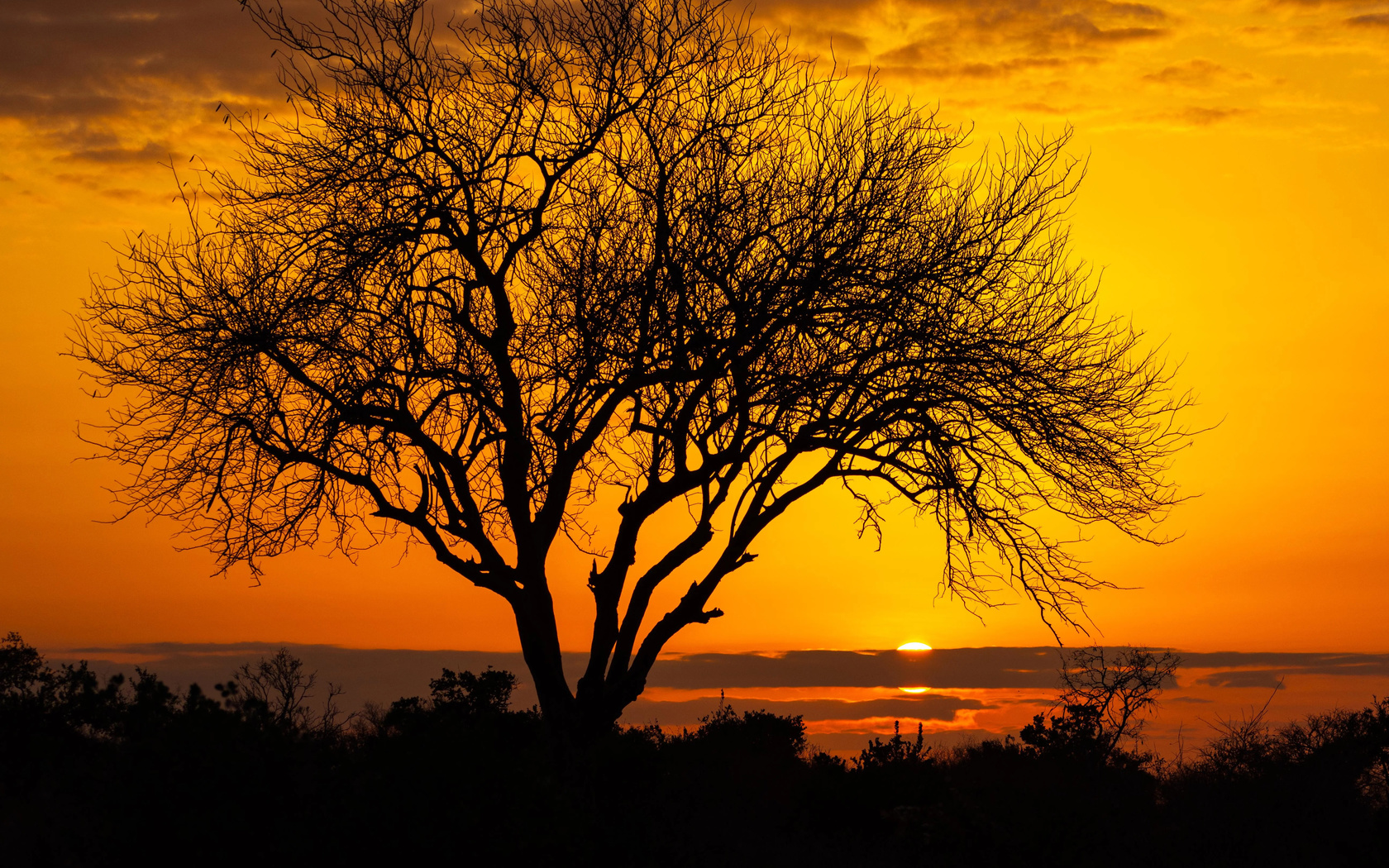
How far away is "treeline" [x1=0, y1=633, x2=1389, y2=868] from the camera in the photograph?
9.45 metres

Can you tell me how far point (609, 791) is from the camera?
50.9ft

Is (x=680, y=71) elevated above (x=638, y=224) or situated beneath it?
elevated above

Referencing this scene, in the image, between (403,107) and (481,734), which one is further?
(403,107)

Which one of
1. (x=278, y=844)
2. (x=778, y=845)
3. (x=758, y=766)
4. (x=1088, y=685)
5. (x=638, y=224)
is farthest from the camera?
(x=758, y=766)

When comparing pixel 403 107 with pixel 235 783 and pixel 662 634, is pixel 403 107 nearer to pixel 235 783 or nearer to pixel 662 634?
pixel 662 634

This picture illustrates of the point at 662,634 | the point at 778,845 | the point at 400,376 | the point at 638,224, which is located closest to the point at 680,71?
the point at 638,224

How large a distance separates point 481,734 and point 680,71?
871cm

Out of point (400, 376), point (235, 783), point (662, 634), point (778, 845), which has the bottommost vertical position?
point (778, 845)

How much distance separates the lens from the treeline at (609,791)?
31.0ft

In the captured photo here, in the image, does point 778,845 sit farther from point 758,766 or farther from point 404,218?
point 404,218

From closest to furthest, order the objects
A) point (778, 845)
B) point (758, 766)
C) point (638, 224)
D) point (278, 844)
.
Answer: point (278, 844) < point (778, 845) < point (638, 224) < point (758, 766)

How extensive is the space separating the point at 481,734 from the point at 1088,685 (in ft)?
30.9

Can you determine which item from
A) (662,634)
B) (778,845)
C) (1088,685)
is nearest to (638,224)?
(662,634)

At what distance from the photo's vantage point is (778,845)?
13.5m
